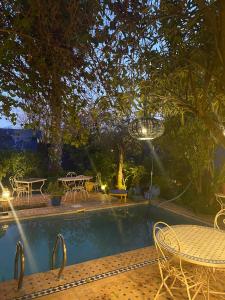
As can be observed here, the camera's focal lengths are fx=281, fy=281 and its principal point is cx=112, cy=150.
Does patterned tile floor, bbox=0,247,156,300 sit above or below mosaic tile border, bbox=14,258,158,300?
above

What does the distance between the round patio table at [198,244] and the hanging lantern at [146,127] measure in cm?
147

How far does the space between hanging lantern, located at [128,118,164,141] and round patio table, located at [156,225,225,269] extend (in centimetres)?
147

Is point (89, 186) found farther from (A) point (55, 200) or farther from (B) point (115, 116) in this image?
(B) point (115, 116)

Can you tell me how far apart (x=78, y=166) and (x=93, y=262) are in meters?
8.88

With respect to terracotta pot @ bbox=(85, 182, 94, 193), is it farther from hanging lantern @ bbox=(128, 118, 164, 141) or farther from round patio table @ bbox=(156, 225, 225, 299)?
round patio table @ bbox=(156, 225, 225, 299)

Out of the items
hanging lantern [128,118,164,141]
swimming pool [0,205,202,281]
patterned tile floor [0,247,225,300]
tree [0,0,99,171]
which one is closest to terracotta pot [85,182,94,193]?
swimming pool [0,205,202,281]

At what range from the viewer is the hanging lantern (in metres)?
4.23

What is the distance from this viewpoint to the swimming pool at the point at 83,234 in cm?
618

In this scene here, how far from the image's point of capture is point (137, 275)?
4371 mm

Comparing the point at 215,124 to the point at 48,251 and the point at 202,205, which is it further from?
the point at 202,205

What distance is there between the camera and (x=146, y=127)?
4258mm

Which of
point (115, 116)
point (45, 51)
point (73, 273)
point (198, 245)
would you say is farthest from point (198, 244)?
point (45, 51)

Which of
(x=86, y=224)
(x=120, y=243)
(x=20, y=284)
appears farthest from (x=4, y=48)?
(x=86, y=224)

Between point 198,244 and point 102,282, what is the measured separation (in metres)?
1.57
